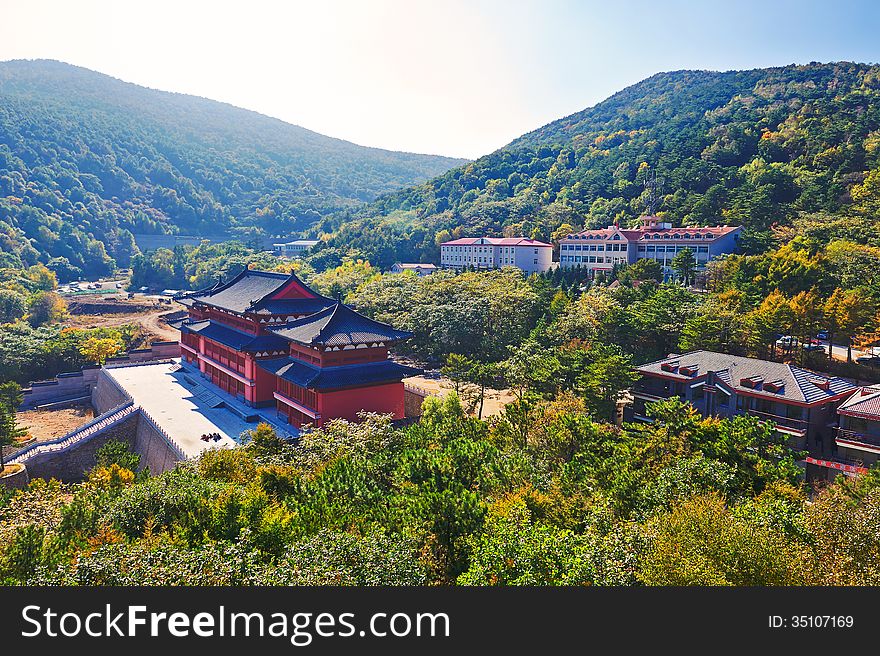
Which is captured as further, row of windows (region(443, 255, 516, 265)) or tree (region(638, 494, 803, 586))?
row of windows (region(443, 255, 516, 265))

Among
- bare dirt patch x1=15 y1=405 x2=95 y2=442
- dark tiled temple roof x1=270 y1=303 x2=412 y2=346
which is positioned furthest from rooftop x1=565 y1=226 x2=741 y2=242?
bare dirt patch x1=15 y1=405 x2=95 y2=442

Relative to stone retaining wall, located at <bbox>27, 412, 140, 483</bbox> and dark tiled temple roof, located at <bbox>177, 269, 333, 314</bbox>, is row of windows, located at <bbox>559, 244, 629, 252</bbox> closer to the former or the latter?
dark tiled temple roof, located at <bbox>177, 269, 333, 314</bbox>

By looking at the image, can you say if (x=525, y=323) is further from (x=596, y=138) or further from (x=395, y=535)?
(x=596, y=138)

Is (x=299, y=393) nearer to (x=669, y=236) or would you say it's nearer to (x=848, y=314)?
(x=848, y=314)

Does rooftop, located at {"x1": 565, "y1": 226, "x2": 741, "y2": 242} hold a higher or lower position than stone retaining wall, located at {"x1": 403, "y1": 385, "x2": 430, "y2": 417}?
higher

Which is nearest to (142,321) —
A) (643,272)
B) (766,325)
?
(643,272)
